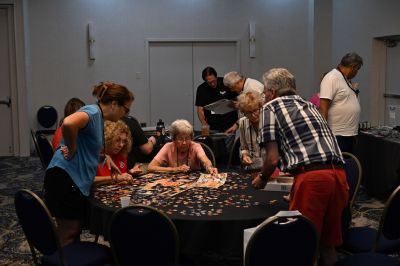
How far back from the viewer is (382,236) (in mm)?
3383

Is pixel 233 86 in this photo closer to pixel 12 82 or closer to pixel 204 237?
pixel 204 237

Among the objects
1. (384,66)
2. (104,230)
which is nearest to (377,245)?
(104,230)

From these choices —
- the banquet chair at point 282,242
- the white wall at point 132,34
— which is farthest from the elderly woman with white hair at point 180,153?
the white wall at point 132,34

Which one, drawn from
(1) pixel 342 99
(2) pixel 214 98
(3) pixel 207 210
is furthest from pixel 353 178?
(2) pixel 214 98

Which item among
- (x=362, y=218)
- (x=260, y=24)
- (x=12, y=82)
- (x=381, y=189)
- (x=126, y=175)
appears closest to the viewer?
(x=126, y=175)

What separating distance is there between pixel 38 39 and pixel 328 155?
26.0 ft

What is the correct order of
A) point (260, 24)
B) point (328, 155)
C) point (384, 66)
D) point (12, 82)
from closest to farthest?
point (328, 155), point (384, 66), point (12, 82), point (260, 24)

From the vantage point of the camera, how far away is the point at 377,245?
3.25m

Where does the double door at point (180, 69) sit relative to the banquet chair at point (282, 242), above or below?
above

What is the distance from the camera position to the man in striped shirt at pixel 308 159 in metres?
2.89

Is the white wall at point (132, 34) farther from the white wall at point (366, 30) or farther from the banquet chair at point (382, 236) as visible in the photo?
the banquet chair at point (382, 236)

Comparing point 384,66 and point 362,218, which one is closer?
point 362,218

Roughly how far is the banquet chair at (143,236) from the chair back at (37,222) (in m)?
0.36

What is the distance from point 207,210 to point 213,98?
4218mm
